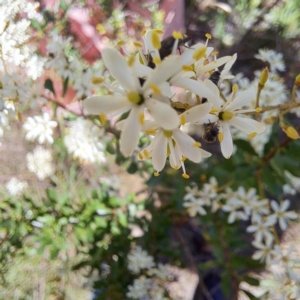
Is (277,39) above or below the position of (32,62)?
below

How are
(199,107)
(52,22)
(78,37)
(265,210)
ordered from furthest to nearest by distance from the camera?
(78,37), (52,22), (265,210), (199,107)

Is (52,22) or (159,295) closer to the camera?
(159,295)

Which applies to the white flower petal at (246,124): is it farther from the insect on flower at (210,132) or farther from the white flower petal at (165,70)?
the white flower petal at (165,70)

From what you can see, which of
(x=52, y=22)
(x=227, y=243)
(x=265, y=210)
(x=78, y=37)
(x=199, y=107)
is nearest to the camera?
(x=199, y=107)

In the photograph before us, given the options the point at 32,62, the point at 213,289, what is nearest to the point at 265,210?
the point at 32,62

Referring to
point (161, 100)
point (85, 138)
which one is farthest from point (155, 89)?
point (85, 138)

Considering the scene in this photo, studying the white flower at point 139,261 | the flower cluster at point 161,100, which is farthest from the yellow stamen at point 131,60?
the white flower at point 139,261

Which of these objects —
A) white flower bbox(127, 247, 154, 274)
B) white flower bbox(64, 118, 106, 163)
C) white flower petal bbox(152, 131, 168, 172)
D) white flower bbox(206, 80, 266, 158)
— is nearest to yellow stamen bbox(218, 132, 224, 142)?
white flower bbox(206, 80, 266, 158)

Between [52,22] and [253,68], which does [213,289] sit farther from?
[52,22]

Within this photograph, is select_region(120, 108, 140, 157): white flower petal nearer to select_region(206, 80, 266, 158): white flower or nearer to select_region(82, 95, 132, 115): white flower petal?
select_region(82, 95, 132, 115): white flower petal
